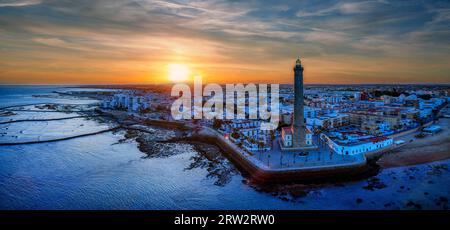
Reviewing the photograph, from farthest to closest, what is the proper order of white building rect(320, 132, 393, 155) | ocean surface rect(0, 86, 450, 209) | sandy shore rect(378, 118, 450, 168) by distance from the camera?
white building rect(320, 132, 393, 155)
sandy shore rect(378, 118, 450, 168)
ocean surface rect(0, 86, 450, 209)

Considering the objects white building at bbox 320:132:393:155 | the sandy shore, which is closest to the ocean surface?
the sandy shore

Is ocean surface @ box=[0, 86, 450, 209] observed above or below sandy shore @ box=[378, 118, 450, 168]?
below

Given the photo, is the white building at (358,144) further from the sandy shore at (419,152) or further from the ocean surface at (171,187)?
the ocean surface at (171,187)

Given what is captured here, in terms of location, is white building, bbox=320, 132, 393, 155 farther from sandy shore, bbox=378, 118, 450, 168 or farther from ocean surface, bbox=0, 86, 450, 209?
ocean surface, bbox=0, 86, 450, 209

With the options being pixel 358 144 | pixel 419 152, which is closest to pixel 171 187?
pixel 358 144

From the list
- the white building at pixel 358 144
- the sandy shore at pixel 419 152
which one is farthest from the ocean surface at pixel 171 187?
the white building at pixel 358 144
